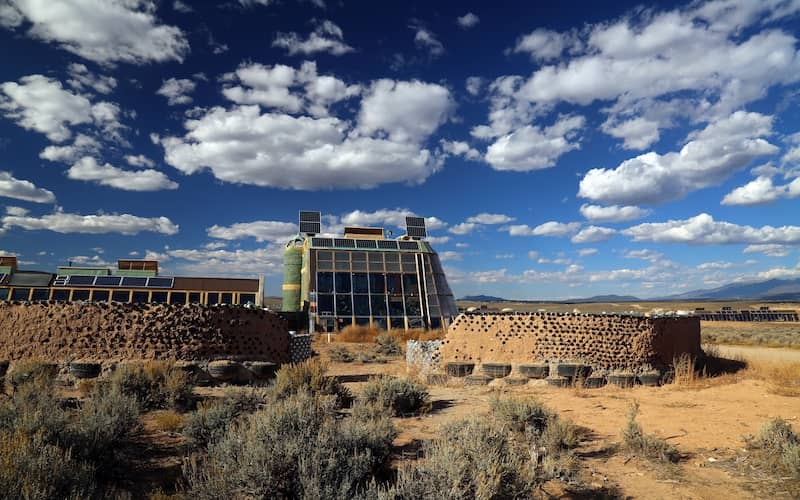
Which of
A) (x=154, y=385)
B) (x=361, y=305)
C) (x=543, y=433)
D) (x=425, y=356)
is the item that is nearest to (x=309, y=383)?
(x=154, y=385)

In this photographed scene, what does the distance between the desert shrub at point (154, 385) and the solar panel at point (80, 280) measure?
79.2 ft

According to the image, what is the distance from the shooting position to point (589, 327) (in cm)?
1341

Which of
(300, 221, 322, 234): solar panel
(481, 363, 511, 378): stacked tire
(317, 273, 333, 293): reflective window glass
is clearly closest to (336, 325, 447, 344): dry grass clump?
(317, 273, 333, 293): reflective window glass

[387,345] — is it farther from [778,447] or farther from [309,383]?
[778,447]

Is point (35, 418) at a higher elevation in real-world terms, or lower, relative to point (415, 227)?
lower

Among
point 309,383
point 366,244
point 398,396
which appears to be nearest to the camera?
point 398,396

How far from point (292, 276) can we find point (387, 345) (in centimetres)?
1156

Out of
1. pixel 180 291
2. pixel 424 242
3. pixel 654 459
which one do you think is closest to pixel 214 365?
pixel 654 459

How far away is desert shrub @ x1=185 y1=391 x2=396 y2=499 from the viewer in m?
4.31

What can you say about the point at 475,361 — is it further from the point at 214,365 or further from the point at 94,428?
the point at 94,428

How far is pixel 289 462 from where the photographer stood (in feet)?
15.3

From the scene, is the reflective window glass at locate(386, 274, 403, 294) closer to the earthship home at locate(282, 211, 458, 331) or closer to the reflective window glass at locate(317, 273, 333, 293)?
the earthship home at locate(282, 211, 458, 331)

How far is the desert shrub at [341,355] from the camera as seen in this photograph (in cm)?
2105

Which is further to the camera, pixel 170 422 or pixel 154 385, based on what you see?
pixel 154 385
